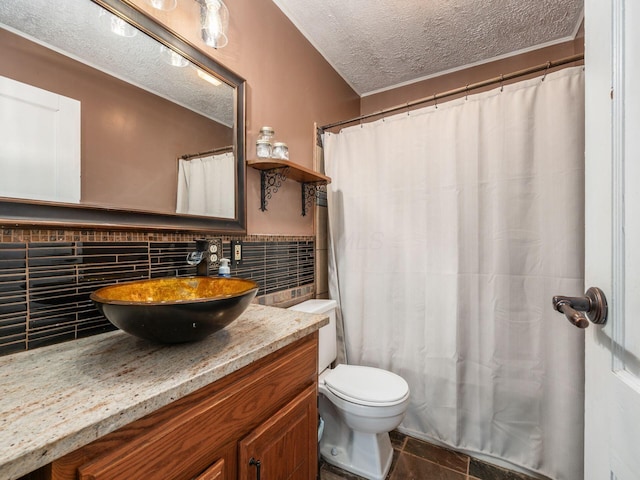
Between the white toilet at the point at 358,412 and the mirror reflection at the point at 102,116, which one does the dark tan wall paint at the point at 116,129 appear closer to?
the mirror reflection at the point at 102,116

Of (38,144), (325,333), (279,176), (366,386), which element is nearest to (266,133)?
(279,176)

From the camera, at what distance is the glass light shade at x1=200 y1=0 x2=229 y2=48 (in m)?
1.18

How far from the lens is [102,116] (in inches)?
35.7

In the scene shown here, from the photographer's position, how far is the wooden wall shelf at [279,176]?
1403 mm

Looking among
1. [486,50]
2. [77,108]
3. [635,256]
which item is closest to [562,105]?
[486,50]

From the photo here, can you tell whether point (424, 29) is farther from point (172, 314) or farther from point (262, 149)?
point (172, 314)

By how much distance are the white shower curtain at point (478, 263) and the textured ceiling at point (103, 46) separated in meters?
1.06

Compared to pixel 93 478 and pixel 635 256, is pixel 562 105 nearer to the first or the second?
pixel 635 256

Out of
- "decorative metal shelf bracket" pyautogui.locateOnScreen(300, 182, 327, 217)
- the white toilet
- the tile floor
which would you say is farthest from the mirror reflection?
the tile floor

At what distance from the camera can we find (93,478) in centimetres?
45

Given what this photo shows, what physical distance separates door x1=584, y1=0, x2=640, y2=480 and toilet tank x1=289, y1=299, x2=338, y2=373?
3.87 ft

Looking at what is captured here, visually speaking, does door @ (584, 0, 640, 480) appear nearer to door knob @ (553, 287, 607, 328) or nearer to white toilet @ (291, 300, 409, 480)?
door knob @ (553, 287, 607, 328)

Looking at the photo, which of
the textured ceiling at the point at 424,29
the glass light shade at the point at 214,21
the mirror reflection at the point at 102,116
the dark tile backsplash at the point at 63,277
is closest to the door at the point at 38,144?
the mirror reflection at the point at 102,116

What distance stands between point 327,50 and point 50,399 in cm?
226
